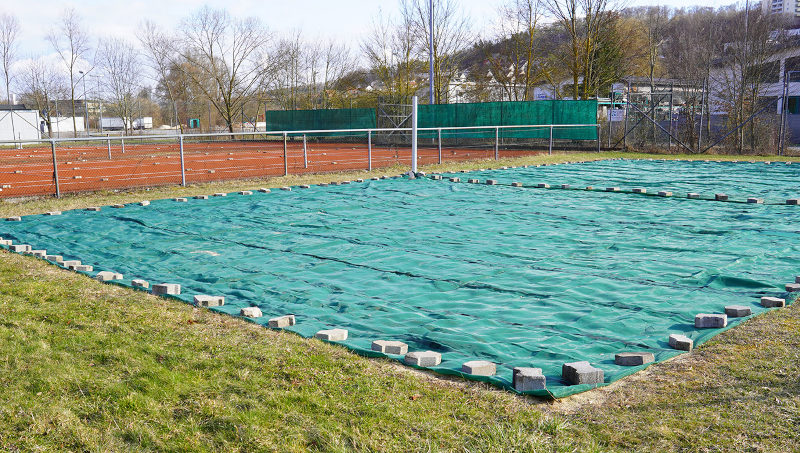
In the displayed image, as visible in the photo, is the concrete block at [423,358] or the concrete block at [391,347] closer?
the concrete block at [423,358]

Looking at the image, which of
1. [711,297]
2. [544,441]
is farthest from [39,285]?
[711,297]

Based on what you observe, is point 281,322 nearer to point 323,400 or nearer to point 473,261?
point 323,400

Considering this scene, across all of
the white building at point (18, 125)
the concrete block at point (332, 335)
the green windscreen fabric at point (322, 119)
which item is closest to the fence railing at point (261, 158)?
the green windscreen fabric at point (322, 119)

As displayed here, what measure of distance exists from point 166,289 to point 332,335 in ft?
6.05

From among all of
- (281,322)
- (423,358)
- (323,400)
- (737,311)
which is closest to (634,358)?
(423,358)

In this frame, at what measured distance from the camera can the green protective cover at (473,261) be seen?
169 inches

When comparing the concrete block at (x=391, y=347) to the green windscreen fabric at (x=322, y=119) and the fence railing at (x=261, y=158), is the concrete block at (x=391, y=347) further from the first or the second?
the green windscreen fabric at (x=322, y=119)

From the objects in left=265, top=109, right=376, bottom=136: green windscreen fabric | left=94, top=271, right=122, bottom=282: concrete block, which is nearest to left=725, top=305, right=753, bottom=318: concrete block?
left=94, top=271, right=122, bottom=282: concrete block

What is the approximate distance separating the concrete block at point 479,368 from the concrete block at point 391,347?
46cm

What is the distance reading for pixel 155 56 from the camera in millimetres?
42188

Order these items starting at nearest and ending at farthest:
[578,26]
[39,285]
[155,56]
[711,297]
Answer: [711,297]
[39,285]
[578,26]
[155,56]

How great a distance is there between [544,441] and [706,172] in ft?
45.5

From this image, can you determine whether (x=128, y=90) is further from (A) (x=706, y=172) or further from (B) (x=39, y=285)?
(B) (x=39, y=285)

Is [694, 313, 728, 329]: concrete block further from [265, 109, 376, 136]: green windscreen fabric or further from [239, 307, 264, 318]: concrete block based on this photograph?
[265, 109, 376, 136]: green windscreen fabric
